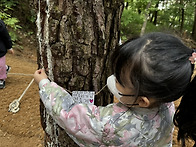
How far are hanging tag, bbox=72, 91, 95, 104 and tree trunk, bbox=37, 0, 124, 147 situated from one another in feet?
0.11

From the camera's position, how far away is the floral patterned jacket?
1063 millimetres

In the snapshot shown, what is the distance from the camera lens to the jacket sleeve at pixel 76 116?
1065 millimetres

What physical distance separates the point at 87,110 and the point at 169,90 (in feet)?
1.46

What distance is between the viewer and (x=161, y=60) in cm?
88

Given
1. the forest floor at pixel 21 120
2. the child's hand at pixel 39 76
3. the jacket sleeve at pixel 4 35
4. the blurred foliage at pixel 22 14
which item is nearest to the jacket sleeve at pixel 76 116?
the child's hand at pixel 39 76

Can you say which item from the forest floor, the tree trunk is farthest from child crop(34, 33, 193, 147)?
the forest floor

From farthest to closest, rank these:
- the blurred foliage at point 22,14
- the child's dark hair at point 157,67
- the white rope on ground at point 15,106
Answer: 1. the blurred foliage at point 22,14
2. the white rope on ground at point 15,106
3. the child's dark hair at point 157,67

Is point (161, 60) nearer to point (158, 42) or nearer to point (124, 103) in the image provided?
point (158, 42)

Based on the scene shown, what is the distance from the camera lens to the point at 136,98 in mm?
989

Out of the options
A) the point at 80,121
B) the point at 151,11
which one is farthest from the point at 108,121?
the point at 151,11

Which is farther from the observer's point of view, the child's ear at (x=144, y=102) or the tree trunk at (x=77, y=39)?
the tree trunk at (x=77, y=39)

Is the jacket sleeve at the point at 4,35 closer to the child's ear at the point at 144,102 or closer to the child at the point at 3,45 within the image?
the child at the point at 3,45

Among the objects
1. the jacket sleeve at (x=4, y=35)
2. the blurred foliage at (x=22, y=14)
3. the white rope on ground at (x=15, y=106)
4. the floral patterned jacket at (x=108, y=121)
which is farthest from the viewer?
the blurred foliage at (x=22, y=14)

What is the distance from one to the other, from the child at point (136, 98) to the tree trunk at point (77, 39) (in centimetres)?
17
